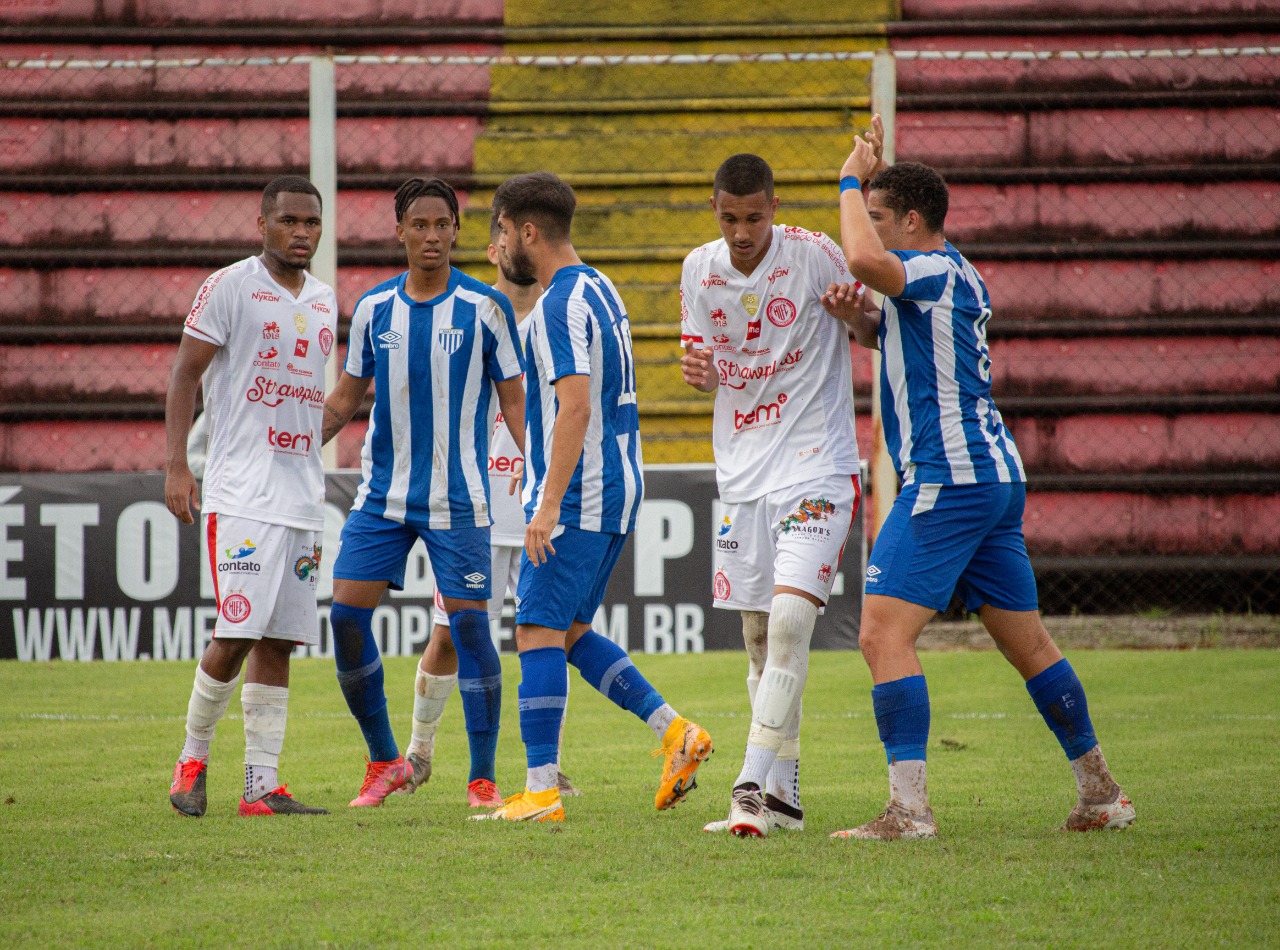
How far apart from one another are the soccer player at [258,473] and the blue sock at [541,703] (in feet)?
2.62

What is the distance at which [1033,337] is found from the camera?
11.1 m

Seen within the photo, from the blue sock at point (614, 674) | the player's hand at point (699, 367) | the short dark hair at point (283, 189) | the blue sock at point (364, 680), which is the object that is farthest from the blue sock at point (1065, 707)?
the short dark hair at point (283, 189)

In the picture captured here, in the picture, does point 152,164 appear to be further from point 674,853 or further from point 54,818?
point 674,853

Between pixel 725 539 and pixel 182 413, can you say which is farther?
pixel 182 413

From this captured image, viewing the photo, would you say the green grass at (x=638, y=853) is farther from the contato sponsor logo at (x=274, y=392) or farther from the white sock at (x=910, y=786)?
the contato sponsor logo at (x=274, y=392)

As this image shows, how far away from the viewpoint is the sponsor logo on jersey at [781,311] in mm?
4512

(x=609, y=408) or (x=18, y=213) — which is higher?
(x=18, y=213)

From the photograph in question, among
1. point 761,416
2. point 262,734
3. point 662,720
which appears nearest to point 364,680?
point 262,734

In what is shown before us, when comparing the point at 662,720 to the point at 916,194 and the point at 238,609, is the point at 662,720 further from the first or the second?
the point at 916,194

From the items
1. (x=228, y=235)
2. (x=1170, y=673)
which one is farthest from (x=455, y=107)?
(x=1170, y=673)

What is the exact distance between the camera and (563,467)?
427cm

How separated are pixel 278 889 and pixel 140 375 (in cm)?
903

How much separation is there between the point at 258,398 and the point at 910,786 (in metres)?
2.52

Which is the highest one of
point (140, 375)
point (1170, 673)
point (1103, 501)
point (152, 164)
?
point (152, 164)
